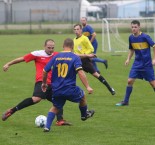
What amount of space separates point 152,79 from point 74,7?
59.9 metres

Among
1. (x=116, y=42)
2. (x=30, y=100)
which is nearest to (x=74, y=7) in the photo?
(x=116, y=42)

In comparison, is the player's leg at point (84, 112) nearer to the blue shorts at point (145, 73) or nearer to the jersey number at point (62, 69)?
the jersey number at point (62, 69)

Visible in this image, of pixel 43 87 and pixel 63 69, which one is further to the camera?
pixel 43 87

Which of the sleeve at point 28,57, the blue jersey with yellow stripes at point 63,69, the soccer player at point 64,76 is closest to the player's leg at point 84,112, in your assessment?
the soccer player at point 64,76

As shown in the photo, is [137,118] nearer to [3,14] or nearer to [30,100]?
[30,100]

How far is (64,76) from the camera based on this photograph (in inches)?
405

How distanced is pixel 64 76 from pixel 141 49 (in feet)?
12.2

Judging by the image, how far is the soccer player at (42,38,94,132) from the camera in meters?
10.2

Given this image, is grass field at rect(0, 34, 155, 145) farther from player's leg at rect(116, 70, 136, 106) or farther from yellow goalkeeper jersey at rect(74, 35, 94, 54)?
yellow goalkeeper jersey at rect(74, 35, 94, 54)

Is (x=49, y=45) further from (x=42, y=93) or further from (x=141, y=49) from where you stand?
(x=141, y=49)

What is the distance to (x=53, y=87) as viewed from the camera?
34.0 ft

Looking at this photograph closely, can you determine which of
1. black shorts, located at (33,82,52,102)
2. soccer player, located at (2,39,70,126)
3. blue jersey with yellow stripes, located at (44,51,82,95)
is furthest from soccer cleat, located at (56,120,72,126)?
blue jersey with yellow stripes, located at (44,51,82,95)

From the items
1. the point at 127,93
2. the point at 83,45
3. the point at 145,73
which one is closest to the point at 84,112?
the point at 127,93

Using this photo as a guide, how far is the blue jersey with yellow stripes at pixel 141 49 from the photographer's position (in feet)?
44.2
